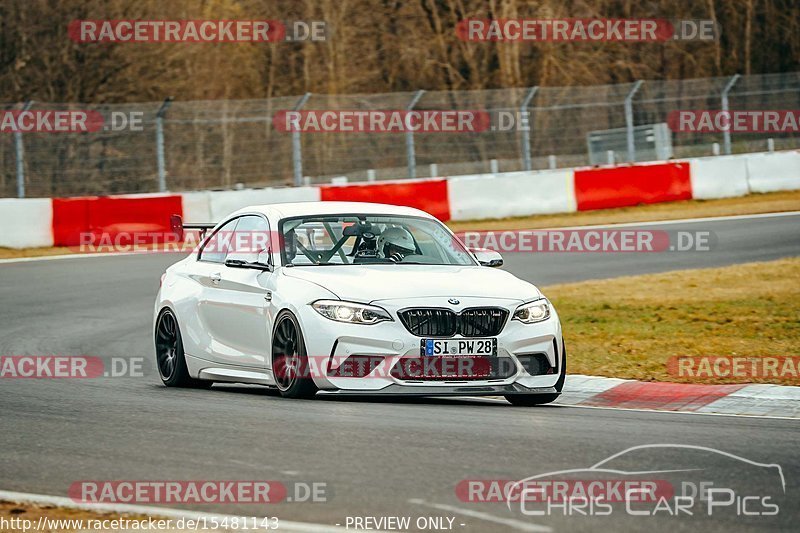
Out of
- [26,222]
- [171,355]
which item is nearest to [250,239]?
[171,355]

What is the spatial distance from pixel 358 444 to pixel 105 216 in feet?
58.7

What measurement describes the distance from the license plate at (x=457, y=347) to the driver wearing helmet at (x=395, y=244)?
1.23m

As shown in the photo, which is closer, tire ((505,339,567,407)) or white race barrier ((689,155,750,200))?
tire ((505,339,567,407))

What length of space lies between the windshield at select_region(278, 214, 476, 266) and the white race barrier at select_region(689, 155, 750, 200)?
20352 millimetres

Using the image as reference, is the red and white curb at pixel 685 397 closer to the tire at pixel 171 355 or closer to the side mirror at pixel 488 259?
the side mirror at pixel 488 259

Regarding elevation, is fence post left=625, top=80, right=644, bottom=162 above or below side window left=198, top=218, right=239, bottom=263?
above

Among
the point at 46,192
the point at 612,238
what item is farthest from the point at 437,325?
the point at 46,192

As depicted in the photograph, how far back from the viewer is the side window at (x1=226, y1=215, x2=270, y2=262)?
35.3 ft

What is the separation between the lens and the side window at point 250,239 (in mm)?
10773

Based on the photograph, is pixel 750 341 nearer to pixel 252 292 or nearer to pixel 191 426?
pixel 252 292

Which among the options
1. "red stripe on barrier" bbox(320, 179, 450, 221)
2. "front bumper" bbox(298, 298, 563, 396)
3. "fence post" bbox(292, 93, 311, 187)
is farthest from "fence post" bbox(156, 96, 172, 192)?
"front bumper" bbox(298, 298, 563, 396)

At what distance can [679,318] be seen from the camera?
49.1 feet

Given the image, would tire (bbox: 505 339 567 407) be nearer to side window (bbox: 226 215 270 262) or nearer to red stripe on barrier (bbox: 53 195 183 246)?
side window (bbox: 226 215 270 262)

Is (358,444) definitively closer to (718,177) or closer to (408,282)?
(408,282)
